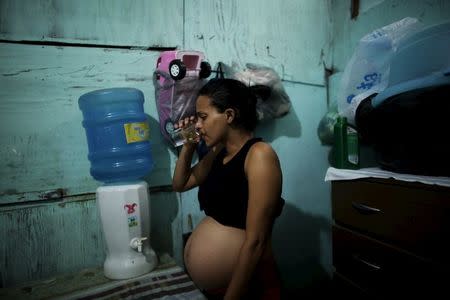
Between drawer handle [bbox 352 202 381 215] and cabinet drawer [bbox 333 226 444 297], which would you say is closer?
cabinet drawer [bbox 333 226 444 297]

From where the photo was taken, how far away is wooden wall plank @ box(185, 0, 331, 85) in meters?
1.59

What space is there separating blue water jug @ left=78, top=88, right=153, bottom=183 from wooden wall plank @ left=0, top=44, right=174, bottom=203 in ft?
0.31

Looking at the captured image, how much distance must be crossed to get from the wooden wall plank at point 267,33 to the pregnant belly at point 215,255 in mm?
1012

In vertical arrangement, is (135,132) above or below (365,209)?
above

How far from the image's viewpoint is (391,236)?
3.58 feet

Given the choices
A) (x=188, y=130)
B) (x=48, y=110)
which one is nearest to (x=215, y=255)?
(x=188, y=130)

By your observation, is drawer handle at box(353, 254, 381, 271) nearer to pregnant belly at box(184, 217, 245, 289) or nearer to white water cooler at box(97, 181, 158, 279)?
pregnant belly at box(184, 217, 245, 289)

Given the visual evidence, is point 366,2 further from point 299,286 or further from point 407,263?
point 299,286

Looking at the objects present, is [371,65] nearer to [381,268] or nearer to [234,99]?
[234,99]

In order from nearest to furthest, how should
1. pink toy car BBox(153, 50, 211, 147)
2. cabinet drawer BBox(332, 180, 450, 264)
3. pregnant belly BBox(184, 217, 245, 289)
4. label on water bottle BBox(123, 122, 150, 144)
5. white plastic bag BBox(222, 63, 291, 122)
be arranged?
cabinet drawer BBox(332, 180, 450, 264)
pregnant belly BBox(184, 217, 245, 289)
label on water bottle BBox(123, 122, 150, 144)
pink toy car BBox(153, 50, 211, 147)
white plastic bag BBox(222, 63, 291, 122)

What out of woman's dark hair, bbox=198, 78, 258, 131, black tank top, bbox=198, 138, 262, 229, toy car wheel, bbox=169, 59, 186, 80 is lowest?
black tank top, bbox=198, 138, 262, 229

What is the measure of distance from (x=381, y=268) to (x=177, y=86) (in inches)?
48.5

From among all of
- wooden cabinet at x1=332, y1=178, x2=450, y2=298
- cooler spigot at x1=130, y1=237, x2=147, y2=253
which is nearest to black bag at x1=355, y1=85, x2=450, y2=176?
wooden cabinet at x1=332, y1=178, x2=450, y2=298

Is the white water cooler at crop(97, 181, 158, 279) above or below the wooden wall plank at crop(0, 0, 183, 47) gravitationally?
below
